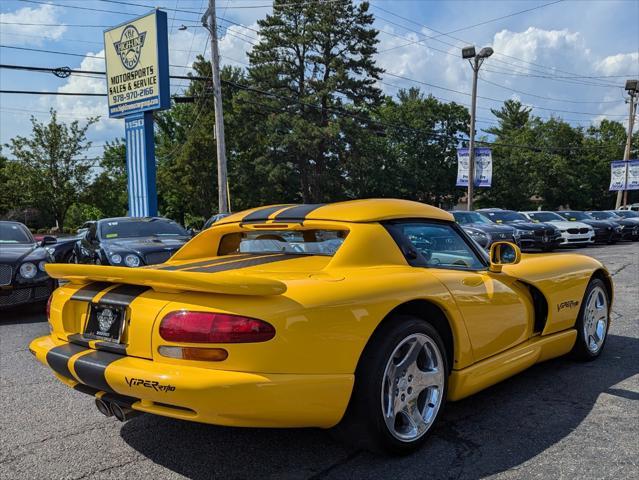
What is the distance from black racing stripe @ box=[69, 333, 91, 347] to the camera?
2896 mm

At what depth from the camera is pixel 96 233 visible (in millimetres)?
9797

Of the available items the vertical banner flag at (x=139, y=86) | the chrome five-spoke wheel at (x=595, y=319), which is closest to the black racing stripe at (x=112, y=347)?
the chrome five-spoke wheel at (x=595, y=319)

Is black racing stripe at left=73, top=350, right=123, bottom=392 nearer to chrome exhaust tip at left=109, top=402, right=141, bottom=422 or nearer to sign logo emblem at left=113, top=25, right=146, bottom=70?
chrome exhaust tip at left=109, top=402, right=141, bottom=422

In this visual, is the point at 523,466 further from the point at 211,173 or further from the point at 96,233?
the point at 211,173

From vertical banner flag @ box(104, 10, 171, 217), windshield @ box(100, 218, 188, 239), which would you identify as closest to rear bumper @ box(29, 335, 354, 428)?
windshield @ box(100, 218, 188, 239)

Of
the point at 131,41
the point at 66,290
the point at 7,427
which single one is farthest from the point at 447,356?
the point at 131,41

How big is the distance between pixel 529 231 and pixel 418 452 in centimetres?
1518

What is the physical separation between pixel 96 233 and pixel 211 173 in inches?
1278

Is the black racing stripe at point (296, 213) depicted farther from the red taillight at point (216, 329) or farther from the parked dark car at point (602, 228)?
the parked dark car at point (602, 228)

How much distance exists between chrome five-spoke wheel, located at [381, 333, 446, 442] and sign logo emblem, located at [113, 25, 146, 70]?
690 inches

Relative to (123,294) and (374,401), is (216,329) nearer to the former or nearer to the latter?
(123,294)

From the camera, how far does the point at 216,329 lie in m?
2.42

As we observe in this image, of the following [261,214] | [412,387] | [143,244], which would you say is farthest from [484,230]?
[412,387]

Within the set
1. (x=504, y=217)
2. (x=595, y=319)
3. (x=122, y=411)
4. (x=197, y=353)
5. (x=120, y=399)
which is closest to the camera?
(x=197, y=353)
